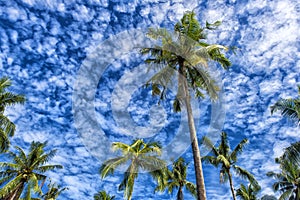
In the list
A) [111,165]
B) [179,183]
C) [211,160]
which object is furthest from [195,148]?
[179,183]

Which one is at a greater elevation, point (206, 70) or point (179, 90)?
point (206, 70)

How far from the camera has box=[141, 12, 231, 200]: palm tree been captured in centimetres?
1441

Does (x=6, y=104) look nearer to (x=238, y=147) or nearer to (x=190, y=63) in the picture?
(x=190, y=63)

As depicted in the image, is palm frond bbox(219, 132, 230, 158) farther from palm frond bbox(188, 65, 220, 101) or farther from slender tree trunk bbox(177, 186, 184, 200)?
palm frond bbox(188, 65, 220, 101)

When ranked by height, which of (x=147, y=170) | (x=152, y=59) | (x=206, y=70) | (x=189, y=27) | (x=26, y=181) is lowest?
(x=26, y=181)

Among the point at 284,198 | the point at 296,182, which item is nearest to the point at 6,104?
the point at 284,198

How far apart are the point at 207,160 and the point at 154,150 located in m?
8.59

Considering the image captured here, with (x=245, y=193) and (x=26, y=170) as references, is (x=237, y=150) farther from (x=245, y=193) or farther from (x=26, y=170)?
(x=26, y=170)

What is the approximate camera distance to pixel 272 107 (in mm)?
17328

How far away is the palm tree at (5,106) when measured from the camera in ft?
65.0

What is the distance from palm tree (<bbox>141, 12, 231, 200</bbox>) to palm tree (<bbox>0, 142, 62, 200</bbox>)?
59.8ft

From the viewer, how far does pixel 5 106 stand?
2042 centimetres

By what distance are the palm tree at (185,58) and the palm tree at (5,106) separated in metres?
12.5

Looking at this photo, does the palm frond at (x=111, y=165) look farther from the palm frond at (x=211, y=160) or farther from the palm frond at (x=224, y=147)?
the palm frond at (x=224, y=147)
